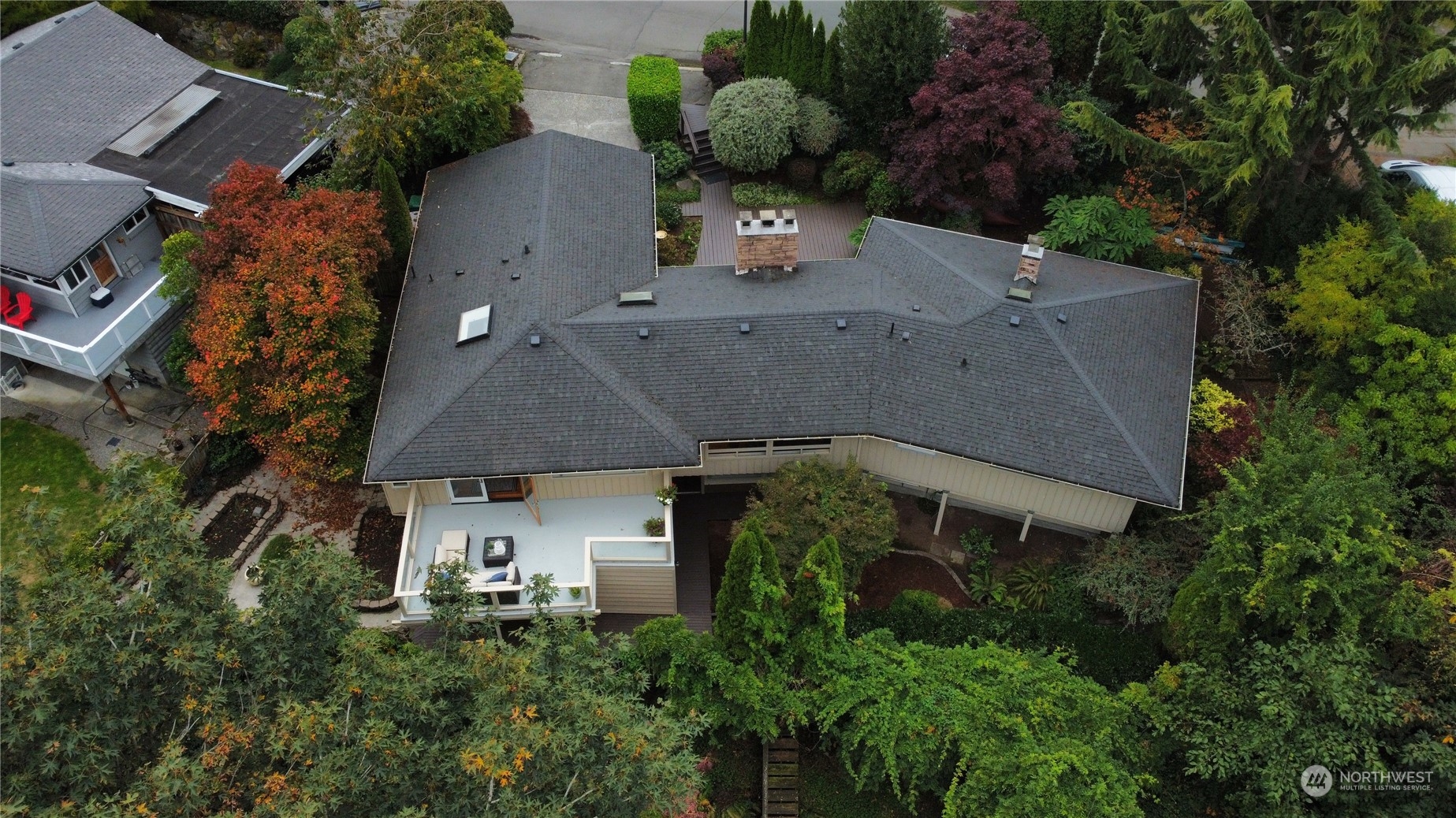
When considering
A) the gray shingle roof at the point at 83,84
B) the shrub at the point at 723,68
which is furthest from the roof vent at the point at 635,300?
the gray shingle roof at the point at 83,84

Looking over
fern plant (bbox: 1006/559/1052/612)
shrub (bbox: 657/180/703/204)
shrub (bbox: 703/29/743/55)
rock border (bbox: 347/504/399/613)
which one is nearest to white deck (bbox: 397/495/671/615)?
rock border (bbox: 347/504/399/613)

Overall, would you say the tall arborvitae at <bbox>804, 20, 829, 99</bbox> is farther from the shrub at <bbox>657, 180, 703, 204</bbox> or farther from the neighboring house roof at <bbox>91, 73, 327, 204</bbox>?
the neighboring house roof at <bbox>91, 73, 327, 204</bbox>

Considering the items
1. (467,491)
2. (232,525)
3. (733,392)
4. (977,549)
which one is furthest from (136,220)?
(977,549)

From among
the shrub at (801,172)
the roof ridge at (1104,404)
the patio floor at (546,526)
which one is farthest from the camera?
the shrub at (801,172)

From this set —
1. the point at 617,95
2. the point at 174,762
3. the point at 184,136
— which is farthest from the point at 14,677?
the point at 617,95

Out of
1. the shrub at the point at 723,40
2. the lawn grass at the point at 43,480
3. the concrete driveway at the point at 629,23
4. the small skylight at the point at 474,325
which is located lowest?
the lawn grass at the point at 43,480

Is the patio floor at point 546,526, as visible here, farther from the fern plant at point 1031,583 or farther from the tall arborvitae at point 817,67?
the tall arborvitae at point 817,67

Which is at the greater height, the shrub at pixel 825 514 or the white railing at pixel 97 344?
the white railing at pixel 97 344

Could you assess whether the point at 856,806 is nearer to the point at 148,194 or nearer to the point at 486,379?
the point at 486,379
